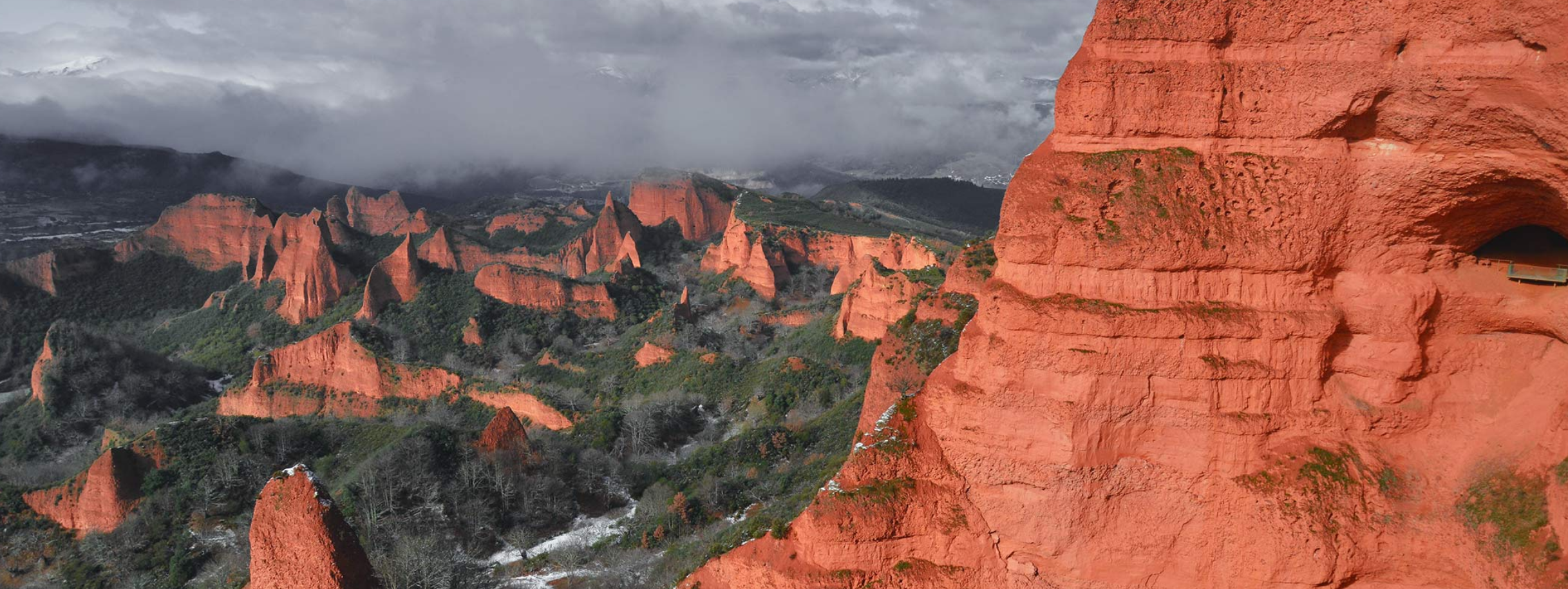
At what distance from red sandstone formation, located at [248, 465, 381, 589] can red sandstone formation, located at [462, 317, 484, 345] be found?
4352 cm

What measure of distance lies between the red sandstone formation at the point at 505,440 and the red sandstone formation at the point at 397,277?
31.9m

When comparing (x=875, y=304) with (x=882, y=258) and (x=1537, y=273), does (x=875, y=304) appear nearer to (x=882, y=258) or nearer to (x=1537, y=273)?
(x=882, y=258)

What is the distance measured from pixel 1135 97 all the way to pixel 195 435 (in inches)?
1628

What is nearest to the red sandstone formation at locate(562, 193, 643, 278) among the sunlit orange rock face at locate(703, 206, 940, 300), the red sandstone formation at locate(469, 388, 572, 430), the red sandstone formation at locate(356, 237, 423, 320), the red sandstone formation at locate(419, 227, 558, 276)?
the red sandstone formation at locate(419, 227, 558, 276)

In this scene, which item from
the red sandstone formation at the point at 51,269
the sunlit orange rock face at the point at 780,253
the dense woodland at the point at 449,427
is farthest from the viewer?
the red sandstone formation at the point at 51,269

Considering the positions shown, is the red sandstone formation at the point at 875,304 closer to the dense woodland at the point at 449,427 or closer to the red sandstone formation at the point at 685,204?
the dense woodland at the point at 449,427

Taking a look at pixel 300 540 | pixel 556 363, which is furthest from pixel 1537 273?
pixel 556 363

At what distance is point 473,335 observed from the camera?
215ft

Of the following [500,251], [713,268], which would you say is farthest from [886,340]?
[500,251]

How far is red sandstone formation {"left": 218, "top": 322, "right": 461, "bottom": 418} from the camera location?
53.8 meters

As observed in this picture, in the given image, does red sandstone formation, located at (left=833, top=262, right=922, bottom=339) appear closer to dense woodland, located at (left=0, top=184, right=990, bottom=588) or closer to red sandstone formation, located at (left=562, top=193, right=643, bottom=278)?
dense woodland, located at (left=0, top=184, right=990, bottom=588)

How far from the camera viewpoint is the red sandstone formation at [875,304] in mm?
48969

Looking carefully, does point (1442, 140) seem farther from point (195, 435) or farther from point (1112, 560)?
point (195, 435)

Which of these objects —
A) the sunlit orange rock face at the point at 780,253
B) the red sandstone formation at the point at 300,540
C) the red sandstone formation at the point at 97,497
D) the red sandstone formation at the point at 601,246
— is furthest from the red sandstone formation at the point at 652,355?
the red sandstone formation at the point at 300,540
